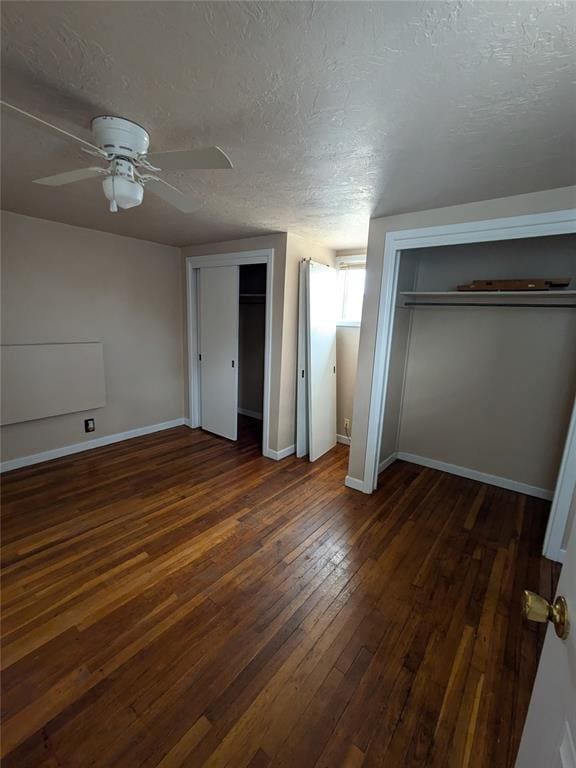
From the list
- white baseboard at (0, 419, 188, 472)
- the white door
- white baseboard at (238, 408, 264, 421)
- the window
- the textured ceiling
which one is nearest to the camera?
the white door

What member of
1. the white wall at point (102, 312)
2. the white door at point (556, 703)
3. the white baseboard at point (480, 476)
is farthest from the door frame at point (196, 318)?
the white door at point (556, 703)

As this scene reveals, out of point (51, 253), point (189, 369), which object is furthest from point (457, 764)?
point (51, 253)

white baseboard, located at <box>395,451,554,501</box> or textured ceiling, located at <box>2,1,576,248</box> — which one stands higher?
textured ceiling, located at <box>2,1,576,248</box>

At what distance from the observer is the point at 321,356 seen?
3527 millimetres

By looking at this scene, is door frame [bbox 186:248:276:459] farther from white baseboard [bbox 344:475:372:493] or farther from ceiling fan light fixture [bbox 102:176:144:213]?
ceiling fan light fixture [bbox 102:176:144:213]

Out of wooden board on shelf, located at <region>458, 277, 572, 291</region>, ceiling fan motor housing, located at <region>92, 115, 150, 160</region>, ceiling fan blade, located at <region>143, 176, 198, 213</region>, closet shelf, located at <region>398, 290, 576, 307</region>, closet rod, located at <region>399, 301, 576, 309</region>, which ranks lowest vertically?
closet rod, located at <region>399, 301, 576, 309</region>

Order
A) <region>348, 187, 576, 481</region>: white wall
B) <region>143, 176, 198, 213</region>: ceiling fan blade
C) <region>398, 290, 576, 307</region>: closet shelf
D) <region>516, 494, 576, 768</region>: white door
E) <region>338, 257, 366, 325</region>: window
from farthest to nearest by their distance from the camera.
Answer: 1. <region>338, 257, 366, 325</region>: window
2. <region>398, 290, 576, 307</region>: closet shelf
3. <region>348, 187, 576, 481</region>: white wall
4. <region>143, 176, 198, 213</region>: ceiling fan blade
5. <region>516, 494, 576, 768</region>: white door

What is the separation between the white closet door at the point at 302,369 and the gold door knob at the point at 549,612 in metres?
2.84

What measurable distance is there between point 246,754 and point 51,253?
384cm

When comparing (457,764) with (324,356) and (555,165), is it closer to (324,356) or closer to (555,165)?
(555,165)

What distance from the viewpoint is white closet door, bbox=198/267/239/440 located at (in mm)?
3721

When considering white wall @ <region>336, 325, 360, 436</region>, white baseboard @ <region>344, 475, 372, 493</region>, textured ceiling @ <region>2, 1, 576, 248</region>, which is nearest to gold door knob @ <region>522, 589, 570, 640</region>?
textured ceiling @ <region>2, 1, 576, 248</region>

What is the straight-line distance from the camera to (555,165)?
1.61 meters

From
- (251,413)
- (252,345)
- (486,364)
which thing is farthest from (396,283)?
(251,413)
